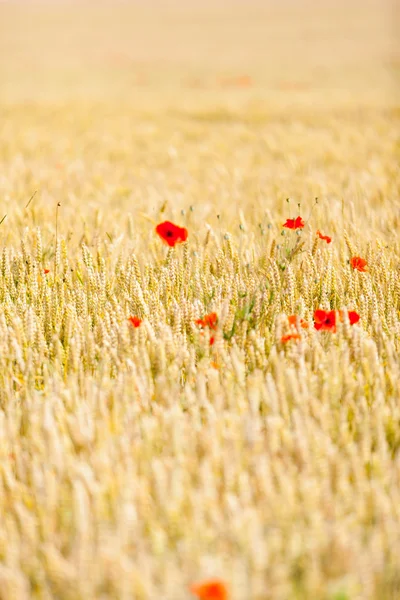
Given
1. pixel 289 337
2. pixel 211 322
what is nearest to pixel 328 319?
pixel 289 337

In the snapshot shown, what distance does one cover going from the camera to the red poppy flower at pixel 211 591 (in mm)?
797

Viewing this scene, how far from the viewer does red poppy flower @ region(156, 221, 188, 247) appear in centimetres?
191

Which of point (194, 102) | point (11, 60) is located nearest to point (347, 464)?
point (194, 102)

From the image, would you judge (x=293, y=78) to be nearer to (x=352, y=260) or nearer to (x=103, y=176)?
(x=103, y=176)

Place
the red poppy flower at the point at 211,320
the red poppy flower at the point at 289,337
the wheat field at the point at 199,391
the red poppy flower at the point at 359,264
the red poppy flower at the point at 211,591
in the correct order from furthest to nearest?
1. the red poppy flower at the point at 359,264
2. the red poppy flower at the point at 211,320
3. the red poppy flower at the point at 289,337
4. the wheat field at the point at 199,391
5. the red poppy flower at the point at 211,591

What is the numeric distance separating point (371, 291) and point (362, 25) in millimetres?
27213

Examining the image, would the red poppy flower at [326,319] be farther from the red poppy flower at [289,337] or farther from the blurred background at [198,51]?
the blurred background at [198,51]

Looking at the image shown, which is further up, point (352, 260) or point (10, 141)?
point (10, 141)

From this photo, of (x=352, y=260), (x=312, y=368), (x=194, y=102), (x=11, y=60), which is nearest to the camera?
(x=312, y=368)

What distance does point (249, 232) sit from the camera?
8.53 ft

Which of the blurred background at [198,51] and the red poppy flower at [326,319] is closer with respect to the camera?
the red poppy flower at [326,319]

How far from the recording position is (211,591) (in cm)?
80

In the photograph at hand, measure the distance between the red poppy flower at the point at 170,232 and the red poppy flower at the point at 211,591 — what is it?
48.1 inches

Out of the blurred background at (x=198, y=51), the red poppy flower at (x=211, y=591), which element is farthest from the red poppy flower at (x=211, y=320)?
the blurred background at (x=198, y=51)
